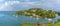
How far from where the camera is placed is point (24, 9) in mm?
899

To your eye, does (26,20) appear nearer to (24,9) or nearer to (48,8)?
(24,9)

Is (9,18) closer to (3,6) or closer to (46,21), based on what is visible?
(3,6)

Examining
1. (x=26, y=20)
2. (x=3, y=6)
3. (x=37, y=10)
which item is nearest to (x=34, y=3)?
(x=37, y=10)

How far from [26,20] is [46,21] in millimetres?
182

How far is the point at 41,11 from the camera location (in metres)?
0.90

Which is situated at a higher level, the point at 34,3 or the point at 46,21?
the point at 34,3

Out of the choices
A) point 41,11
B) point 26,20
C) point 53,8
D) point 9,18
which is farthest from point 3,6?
point 53,8

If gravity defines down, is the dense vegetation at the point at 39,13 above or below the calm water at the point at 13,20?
above

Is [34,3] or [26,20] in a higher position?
[34,3]

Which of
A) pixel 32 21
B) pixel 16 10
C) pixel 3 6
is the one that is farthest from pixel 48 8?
pixel 3 6

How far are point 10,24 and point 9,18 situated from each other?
0.18ft

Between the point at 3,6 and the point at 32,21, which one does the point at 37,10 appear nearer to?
the point at 32,21

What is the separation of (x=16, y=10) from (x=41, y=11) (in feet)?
0.75

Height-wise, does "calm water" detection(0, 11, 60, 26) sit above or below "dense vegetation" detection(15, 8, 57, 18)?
below
